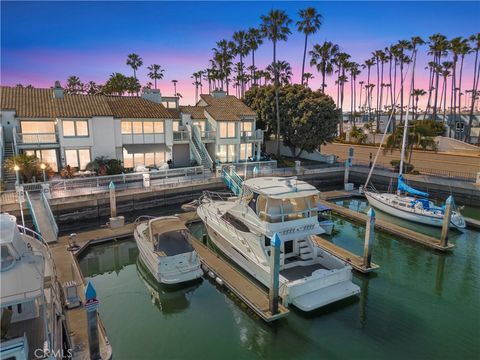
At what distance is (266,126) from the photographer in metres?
41.8

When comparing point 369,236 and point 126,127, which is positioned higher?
point 126,127

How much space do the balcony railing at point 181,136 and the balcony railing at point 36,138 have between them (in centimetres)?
1090

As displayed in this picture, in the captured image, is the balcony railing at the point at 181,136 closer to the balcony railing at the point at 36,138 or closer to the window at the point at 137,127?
the window at the point at 137,127

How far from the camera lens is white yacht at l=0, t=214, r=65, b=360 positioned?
7.38 m

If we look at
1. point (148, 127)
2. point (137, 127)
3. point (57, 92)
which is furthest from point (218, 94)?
point (57, 92)

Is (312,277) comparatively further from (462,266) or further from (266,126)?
(266,126)

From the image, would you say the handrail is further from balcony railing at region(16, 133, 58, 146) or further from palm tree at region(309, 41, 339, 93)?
palm tree at region(309, 41, 339, 93)

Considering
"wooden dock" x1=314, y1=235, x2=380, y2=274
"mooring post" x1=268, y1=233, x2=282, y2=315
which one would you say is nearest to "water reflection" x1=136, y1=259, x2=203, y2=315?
"mooring post" x1=268, y1=233, x2=282, y2=315

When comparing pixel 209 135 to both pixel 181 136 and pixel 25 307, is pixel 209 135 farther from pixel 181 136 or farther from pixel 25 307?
pixel 25 307

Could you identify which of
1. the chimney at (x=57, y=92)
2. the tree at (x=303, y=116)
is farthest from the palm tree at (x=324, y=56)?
the chimney at (x=57, y=92)

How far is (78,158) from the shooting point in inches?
1141

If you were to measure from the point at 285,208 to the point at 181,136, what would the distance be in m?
22.1

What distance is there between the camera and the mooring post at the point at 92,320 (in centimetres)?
889

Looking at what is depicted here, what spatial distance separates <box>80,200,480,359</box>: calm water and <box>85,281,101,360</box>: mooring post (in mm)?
1256
